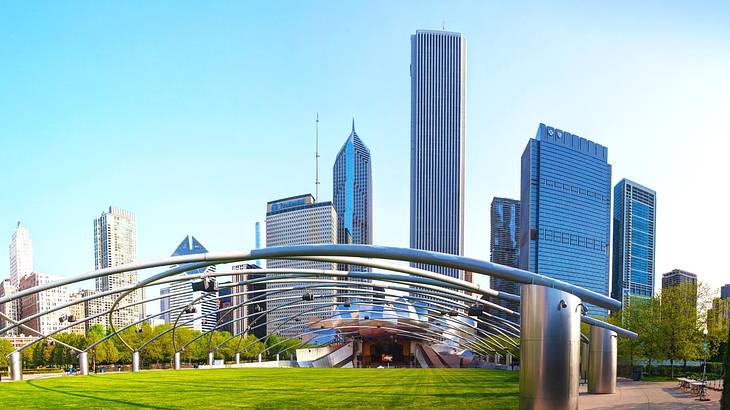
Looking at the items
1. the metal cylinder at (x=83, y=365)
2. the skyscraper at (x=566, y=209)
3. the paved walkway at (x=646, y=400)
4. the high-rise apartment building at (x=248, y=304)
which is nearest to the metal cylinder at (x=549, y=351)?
the paved walkway at (x=646, y=400)

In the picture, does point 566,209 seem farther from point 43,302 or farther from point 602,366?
point 43,302

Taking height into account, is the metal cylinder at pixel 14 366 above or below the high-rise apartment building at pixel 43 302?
above

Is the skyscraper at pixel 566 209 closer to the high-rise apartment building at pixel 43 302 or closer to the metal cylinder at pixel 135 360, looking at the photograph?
the metal cylinder at pixel 135 360

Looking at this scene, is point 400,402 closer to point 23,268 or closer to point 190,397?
point 190,397

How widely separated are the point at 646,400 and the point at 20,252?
23862 cm

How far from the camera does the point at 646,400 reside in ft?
58.0

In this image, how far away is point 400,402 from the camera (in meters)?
15.6

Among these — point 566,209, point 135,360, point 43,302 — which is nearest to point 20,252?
point 43,302

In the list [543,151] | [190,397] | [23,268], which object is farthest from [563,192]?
[23,268]

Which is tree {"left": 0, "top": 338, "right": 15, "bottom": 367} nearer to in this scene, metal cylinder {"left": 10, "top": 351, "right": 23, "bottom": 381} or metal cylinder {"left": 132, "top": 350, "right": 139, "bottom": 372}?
metal cylinder {"left": 132, "top": 350, "right": 139, "bottom": 372}

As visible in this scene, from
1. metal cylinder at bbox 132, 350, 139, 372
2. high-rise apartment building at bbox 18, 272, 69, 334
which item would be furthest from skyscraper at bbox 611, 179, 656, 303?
high-rise apartment building at bbox 18, 272, 69, 334

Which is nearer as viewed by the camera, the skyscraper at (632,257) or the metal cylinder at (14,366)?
the metal cylinder at (14,366)

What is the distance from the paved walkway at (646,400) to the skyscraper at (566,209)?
122m

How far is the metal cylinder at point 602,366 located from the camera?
19.9 metres
